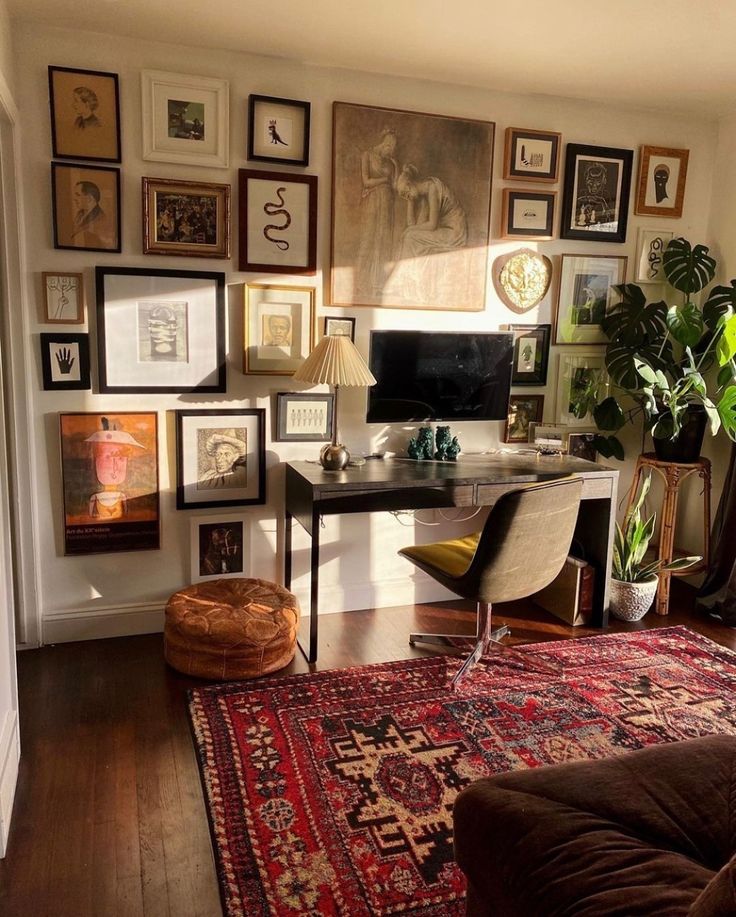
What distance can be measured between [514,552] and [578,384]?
4.81ft

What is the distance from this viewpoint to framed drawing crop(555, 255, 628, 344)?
12.6 ft

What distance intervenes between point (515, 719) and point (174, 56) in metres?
2.92

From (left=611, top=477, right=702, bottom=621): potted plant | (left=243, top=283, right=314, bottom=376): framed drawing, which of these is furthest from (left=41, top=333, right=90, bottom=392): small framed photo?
(left=611, top=477, right=702, bottom=621): potted plant

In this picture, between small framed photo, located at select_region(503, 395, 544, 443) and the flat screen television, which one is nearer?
the flat screen television

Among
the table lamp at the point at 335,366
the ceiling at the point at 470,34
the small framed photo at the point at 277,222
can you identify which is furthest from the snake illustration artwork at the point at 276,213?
the ceiling at the point at 470,34

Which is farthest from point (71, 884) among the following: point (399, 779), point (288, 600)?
point (288, 600)

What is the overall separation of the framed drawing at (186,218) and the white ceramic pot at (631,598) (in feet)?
7.96

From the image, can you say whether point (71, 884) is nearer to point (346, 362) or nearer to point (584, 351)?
point (346, 362)

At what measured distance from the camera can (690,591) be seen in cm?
413

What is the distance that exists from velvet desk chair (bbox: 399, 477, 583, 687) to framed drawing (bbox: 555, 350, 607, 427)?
112 cm

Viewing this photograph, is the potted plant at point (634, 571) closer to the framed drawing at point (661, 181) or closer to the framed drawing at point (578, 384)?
the framed drawing at point (578, 384)

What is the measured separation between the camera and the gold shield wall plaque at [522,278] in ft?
12.2

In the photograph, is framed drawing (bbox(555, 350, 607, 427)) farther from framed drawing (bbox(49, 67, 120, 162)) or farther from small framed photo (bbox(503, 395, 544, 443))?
framed drawing (bbox(49, 67, 120, 162))

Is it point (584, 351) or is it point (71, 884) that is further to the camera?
point (584, 351)
